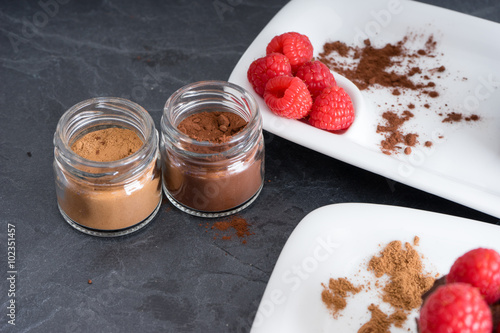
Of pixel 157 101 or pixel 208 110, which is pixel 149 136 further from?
pixel 157 101

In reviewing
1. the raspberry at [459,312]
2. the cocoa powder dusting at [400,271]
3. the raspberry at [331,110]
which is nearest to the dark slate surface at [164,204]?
the raspberry at [331,110]

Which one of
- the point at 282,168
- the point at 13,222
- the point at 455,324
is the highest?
the point at 455,324

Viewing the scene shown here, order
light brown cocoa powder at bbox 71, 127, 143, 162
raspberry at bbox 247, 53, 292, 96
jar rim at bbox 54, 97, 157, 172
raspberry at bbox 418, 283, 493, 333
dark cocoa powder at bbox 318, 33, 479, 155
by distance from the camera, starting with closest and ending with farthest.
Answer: raspberry at bbox 418, 283, 493, 333, jar rim at bbox 54, 97, 157, 172, light brown cocoa powder at bbox 71, 127, 143, 162, raspberry at bbox 247, 53, 292, 96, dark cocoa powder at bbox 318, 33, 479, 155

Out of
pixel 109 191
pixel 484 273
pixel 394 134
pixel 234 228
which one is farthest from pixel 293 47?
pixel 484 273

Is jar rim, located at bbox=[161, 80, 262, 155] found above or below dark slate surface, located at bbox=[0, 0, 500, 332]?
above

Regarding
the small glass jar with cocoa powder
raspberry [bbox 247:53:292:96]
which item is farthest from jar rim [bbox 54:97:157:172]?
raspberry [bbox 247:53:292:96]

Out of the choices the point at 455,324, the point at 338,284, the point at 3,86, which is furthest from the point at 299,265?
the point at 3,86

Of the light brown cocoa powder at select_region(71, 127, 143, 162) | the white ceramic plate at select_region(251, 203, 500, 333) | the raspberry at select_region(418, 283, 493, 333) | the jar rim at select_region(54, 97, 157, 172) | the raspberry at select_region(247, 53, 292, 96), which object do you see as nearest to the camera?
the raspberry at select_region(418, 283, 493, 333)

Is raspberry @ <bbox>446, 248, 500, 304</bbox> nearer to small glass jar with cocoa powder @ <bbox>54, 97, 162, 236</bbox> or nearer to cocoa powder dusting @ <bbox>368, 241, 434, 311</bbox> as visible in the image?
cocoa powder dusting @ <bbox>368, 241, 434, 311</bbox>
